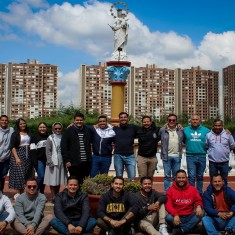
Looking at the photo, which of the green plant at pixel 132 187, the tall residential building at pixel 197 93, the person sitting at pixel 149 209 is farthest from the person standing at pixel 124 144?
the tall residential building at pixel 197 93

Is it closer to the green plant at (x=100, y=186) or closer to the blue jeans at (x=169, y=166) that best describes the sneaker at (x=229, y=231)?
the green plant at (x=100, y=186)

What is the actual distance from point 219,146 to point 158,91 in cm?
4296

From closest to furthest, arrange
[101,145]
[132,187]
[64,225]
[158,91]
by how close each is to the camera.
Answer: [64,225]
[132,187]
[101,145]
[158,91]

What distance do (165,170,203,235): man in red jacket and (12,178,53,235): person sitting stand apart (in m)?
1.59

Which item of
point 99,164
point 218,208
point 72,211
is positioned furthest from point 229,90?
point 72,211

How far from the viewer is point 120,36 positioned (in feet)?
54.5

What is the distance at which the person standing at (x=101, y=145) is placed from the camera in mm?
6910

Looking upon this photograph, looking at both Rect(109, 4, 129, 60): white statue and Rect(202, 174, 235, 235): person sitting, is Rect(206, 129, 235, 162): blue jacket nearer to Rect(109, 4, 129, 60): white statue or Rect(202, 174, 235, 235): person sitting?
Rect(202, 174, 235, 235): person sitting

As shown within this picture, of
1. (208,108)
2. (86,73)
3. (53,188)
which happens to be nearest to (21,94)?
(86,73)

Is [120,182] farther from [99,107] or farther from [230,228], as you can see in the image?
[99,107]

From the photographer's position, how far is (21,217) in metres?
5.32

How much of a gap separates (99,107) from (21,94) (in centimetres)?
896

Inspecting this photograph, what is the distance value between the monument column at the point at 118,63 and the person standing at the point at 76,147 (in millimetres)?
9779

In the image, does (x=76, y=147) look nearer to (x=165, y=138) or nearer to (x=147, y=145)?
(x=147, y=145)
